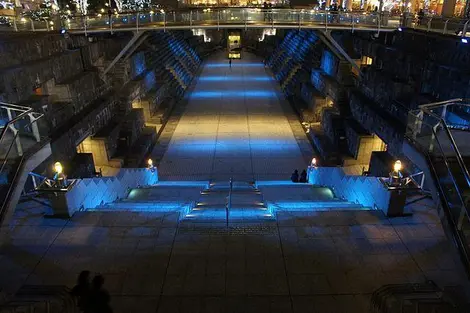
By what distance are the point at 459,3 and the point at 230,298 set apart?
1278 inches

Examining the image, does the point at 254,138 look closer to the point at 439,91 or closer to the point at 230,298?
the point at 439,91

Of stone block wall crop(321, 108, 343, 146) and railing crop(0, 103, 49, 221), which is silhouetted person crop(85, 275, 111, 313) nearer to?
railing crop(0, 103, 49, 221)

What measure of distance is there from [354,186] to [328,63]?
15960mm

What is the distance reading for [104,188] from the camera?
10.7 m

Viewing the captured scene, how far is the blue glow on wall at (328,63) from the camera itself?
23.5m

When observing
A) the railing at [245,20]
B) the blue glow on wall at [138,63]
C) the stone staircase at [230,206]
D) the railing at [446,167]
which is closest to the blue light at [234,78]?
the blue glow on wall at [138,63]

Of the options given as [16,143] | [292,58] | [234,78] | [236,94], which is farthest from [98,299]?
[292,58]

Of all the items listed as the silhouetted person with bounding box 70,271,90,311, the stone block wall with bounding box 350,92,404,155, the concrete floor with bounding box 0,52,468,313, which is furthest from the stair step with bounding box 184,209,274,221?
the stone block wall with bounding box 350,92,404,155

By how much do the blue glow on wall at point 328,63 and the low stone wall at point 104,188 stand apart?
1403 centimetres

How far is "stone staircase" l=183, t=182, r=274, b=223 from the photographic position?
831 centimetres

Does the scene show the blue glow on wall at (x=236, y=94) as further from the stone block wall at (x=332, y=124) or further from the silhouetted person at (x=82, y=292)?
the silhouetted person at (x=82, y=292)

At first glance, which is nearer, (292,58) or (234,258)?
(234,258)

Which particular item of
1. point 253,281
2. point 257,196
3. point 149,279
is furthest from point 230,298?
point 257,196

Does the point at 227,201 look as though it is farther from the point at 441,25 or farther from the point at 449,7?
the point at 449,7
